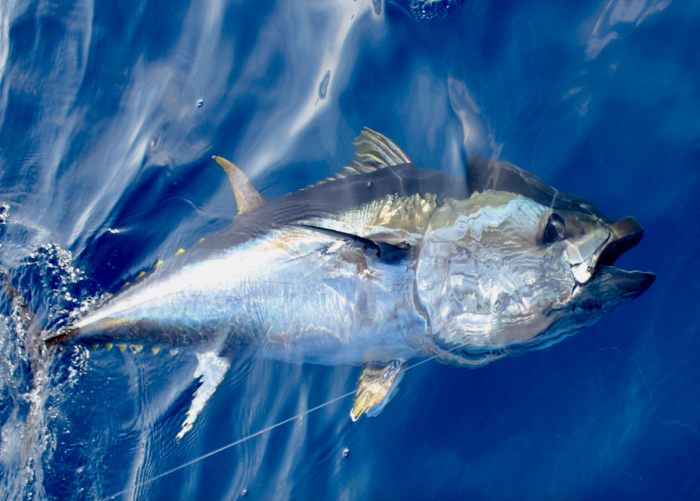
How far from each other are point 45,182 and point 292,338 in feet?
7.63

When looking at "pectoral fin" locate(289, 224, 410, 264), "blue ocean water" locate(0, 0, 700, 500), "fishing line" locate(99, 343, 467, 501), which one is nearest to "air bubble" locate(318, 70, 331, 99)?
"blue ocean water" locate(0, 0, 700, 500)

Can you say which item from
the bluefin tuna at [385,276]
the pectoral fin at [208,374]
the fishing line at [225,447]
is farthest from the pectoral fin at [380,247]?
the fishing line at [225,447]

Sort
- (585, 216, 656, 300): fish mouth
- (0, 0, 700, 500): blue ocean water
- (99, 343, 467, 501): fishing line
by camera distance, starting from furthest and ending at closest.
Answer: (99, 343, 467, 501): fishing line
(0, 0, 700, 500): blue ocean water
(585, 216, 656, 300): fish mouth

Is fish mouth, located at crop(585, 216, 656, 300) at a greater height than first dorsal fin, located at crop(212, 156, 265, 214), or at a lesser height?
lesser

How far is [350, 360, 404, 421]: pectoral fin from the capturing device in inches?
84.4

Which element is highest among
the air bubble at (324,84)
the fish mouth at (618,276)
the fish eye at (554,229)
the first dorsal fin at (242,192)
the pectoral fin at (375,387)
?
the air bubble at (324,84)

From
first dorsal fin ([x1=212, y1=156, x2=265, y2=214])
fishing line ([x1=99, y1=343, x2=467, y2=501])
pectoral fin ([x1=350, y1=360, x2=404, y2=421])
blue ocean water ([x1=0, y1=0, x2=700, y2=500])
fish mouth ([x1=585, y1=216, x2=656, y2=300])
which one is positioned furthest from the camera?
fishing line ([x1=99, y1=343, x2=467, y2=501])

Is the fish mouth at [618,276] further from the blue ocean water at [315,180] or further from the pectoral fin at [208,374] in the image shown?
the pectoral fin at [208,374]

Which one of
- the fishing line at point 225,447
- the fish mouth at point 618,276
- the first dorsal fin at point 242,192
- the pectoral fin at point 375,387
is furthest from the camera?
the fishing line at point 225,447

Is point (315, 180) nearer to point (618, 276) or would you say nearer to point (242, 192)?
point (242, 192)

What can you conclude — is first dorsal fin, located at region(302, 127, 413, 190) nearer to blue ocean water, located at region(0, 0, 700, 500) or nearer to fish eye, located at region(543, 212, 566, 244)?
blue ocean water, located at region(0, 0, 700, 500)

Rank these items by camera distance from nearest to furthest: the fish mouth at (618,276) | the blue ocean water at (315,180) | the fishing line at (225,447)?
the fish mouth at (618,276) < the blue ocean water at (315,180) < the fishing line at (225,447)

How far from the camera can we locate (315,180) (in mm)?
2904

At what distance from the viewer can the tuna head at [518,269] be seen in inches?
67.7
